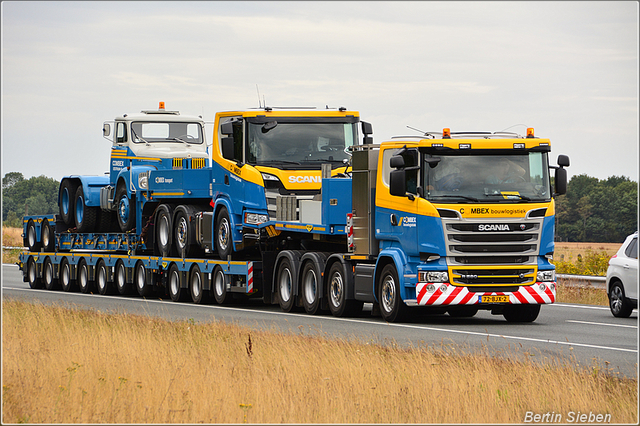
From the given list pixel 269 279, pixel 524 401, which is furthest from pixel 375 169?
pixel 524 401

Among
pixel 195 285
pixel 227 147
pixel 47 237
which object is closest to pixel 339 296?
pixel 227 147

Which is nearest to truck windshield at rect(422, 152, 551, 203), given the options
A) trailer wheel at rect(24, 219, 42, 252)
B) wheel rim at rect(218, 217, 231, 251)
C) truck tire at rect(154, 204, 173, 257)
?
wheel rim at rect(218, 217, 231, 251)

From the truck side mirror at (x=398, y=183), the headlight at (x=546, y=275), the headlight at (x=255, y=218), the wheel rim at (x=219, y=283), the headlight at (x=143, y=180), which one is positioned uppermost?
the headlight at (x=143, y=180)

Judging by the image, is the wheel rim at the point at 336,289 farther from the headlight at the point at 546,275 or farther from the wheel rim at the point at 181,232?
the wheel rim at the point at 181,232

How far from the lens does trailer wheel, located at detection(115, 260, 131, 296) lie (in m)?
28.1

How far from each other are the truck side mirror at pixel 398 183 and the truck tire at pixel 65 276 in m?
16.2

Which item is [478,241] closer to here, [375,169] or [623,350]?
[375,169]

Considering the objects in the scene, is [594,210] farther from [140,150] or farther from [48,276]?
[140,150]

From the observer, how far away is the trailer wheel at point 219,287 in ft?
76.4

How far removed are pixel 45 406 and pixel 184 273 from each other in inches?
617

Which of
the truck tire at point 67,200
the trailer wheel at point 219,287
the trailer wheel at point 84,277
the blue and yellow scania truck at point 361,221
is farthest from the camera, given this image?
the truck tire at point 67,200

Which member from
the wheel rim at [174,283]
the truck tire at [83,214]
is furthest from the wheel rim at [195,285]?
the truck tire at [83,214]

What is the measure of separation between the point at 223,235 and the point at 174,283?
3119 millimetres

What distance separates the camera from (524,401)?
9398 mm
